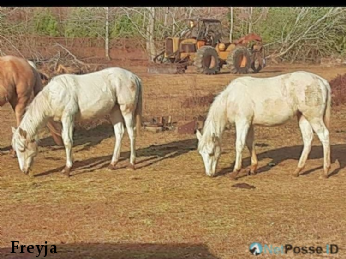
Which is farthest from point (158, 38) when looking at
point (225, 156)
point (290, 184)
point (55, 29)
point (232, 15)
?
point (290, 184)

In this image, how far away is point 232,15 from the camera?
32.1 metres

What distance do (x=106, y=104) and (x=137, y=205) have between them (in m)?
2.19

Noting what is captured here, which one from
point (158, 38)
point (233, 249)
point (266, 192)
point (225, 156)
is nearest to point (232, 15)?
point (158, 38)

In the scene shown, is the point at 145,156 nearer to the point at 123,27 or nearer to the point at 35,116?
the point at 35,116

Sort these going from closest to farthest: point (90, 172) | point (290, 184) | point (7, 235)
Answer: point (7, 235)
point (290, 184)
point (90, 172)

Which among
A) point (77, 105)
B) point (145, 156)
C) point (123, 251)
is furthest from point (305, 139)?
point (123, 251)

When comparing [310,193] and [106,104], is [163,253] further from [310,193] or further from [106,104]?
[106,104]

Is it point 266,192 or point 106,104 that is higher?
point 106,104

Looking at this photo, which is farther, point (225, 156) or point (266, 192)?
point (225, 156)

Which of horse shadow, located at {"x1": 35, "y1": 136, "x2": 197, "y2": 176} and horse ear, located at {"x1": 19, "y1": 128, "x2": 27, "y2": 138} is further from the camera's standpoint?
horse shadow, located at {"x1": 35, "y1": 136, "x2": 197, "y2": 176}

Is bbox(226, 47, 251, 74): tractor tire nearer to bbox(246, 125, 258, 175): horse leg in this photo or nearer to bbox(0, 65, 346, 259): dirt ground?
bbox(0, 65, 346, 259): dirt ground

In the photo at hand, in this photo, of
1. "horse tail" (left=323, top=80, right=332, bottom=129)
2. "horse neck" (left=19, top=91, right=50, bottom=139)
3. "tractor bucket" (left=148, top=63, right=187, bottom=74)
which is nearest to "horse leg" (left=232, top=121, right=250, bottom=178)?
"horse tail" (left=323, top=80, right=332, bottom=129)

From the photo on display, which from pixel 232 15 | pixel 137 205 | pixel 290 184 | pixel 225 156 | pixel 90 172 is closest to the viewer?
pixel 137 205

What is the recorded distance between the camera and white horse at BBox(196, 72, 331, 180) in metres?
7.31
